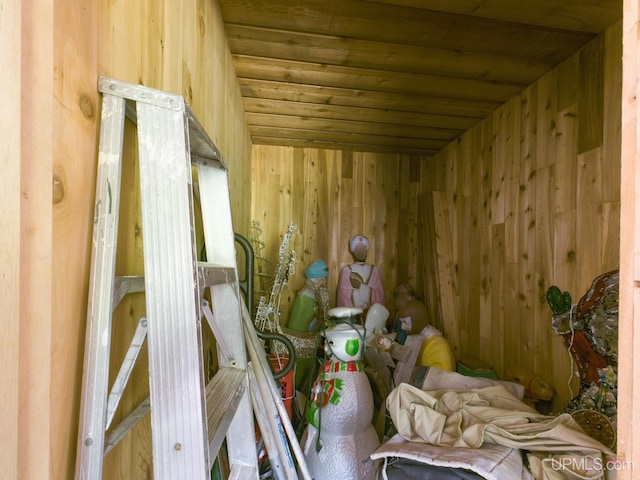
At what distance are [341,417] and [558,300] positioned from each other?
1.22 metres

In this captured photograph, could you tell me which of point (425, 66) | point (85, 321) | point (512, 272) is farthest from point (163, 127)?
point (512, 272)

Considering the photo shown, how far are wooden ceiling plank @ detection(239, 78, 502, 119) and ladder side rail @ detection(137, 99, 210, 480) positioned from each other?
4.71ft

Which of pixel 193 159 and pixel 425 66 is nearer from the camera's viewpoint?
pixel 193 159

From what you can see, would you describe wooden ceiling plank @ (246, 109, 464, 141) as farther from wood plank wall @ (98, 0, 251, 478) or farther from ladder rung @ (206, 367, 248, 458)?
ladder rung @ (206, 367, 248, 458)

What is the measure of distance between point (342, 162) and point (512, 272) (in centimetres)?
168

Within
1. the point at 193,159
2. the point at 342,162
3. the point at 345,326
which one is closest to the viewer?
the point at 193,159

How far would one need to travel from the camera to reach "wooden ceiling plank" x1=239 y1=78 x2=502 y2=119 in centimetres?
183

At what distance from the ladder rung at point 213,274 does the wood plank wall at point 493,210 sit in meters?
1.58

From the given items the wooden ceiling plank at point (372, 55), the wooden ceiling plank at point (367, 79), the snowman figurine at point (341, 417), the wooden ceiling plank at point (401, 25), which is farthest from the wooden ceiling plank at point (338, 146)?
the snowman figurine at point (341, 417)

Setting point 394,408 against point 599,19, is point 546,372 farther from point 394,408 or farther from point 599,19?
point 599,19

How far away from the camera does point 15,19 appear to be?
0.35 m

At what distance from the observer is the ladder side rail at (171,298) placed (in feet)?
1.64

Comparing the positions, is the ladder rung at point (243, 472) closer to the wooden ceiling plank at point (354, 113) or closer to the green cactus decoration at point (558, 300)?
the green cactus decoration at point (558, 300)

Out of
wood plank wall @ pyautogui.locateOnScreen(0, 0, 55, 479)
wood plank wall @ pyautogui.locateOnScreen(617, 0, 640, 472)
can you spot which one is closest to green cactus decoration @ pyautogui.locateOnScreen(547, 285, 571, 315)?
wood plank wall @ pyautogui.locateOnScreen(617, 0, 640, 472)
